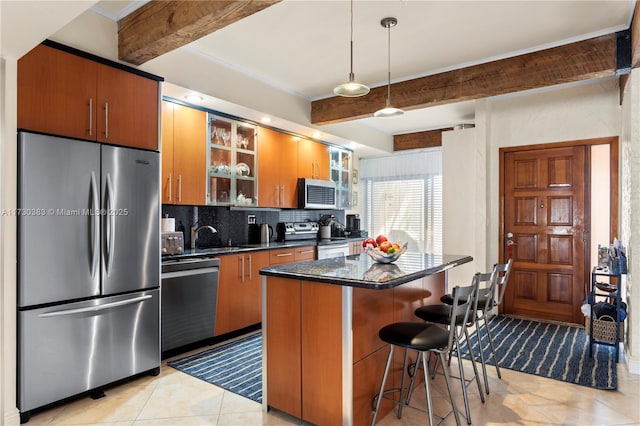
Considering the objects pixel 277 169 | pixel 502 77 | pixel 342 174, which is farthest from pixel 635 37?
pixel 342 174

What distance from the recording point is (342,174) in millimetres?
6340

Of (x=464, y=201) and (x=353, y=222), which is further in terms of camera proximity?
(x=353, y=222)

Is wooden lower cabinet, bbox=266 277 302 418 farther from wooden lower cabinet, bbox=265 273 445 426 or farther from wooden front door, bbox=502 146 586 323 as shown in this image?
wooden front door, bbox=502 146 586 323

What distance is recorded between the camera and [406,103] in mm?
4188

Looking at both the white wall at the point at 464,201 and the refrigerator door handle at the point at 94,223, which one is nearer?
the refrigerator door handle at the point at 94,223

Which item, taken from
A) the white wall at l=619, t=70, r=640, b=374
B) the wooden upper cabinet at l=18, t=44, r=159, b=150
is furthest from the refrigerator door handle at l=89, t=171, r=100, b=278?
the white wall at l=619, t=70, r=640, b=374

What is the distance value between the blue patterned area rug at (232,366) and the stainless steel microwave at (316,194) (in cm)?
208

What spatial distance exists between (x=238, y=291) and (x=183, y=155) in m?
1.44

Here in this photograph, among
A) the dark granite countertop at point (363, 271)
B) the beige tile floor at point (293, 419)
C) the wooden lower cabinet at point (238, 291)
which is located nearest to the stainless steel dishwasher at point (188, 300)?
the wooden lower cabinet at point (238, 291)

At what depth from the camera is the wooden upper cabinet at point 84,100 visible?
8.07 feet

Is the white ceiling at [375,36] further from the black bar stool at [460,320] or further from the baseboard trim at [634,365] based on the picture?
the baseboard trim at [634,365]

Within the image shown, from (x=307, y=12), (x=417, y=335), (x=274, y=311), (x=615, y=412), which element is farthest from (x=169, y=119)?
(x=615, y=412)

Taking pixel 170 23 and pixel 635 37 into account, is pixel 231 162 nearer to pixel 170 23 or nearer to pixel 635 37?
pixel 170 23

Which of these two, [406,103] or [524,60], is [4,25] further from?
[524,60]
